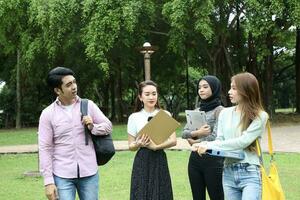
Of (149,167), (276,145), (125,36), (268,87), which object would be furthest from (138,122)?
(268,87)

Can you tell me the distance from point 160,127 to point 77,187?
0.92 meters

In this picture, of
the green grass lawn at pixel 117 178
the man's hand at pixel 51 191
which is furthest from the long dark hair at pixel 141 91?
the green grass lawn at pixel 117 178

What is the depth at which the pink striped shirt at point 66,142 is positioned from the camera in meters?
4.59

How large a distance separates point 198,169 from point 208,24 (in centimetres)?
1546

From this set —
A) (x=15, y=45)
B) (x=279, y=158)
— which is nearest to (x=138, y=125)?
(x=279, y=158)

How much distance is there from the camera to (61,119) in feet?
15.1

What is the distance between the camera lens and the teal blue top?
174 inches

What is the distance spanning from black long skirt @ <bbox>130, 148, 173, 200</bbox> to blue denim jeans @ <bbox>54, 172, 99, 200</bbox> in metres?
0.58

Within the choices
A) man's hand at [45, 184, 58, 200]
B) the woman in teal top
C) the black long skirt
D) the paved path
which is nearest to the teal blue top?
the woman in teal top

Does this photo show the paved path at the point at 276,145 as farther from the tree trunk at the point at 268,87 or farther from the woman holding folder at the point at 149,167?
the woman holding folder at the point at 149,167

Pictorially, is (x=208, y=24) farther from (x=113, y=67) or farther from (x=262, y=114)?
(x=262, y=114)

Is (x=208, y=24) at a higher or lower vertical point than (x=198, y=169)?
higher

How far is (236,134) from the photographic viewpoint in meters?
4.54

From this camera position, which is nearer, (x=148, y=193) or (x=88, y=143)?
(x=88, y=143)
